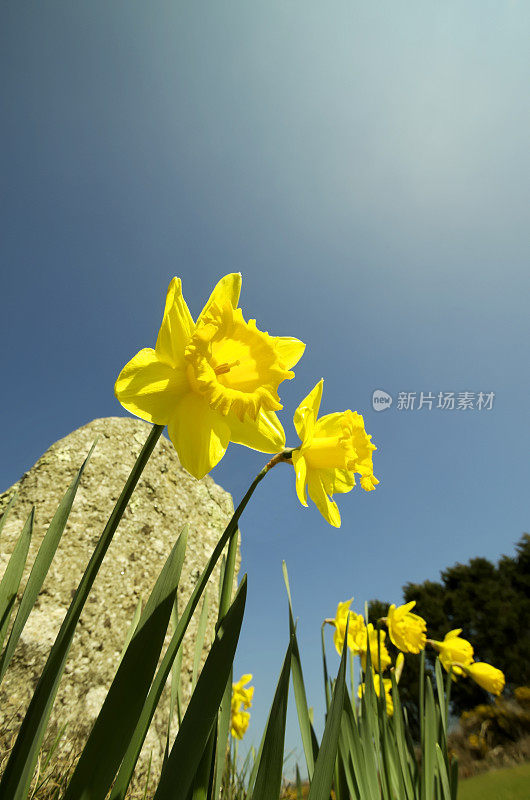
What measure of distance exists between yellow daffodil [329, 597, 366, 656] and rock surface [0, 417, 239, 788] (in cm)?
99

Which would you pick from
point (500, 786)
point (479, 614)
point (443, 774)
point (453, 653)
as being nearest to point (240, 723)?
point (453, 653)

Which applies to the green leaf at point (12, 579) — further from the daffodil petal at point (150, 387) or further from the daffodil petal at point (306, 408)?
the daffodil petal at point (306, 408)

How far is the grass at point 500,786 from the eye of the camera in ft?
12.3

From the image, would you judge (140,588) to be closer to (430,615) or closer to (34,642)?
(34,642)

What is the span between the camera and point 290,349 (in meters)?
0.99

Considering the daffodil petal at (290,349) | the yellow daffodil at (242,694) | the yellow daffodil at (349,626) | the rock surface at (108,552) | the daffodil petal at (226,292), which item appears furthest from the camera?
the yellow daffodil at (242,694)

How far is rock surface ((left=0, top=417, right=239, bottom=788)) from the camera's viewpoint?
2559 millimetres

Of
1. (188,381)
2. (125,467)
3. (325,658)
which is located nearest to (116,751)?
(188,381)

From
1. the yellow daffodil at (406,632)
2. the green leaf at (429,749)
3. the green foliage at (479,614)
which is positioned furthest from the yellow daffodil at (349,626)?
the green foliage at (479,614)

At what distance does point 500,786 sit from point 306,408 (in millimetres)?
5063

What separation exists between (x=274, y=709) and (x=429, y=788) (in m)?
1.27

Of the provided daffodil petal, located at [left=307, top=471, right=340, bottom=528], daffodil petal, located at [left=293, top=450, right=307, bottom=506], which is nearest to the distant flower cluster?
daffodil petal, located at [left=307, top=471, right=340, bottom=528]

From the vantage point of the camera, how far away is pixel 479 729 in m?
6.29

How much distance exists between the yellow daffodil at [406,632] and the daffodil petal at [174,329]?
1.93 meters
